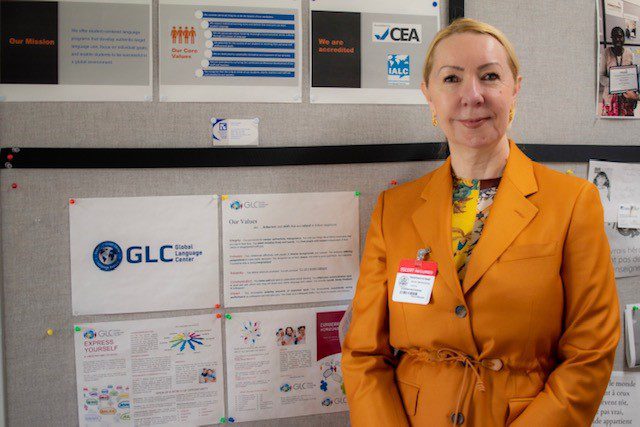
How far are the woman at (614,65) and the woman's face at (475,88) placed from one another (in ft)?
2.41

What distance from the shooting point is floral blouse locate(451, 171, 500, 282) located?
1.20 metres

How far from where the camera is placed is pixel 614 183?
1.73 m

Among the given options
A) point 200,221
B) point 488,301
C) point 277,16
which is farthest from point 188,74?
point 488,301

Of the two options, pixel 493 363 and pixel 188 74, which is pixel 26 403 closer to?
pixel 188 74

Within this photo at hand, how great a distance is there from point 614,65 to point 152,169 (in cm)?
180

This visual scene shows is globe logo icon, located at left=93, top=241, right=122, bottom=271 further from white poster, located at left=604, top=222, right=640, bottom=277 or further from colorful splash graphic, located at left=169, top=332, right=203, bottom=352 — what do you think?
white poster, located at left=604, top=222, right=640, bottom=277

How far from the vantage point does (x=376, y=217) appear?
1400mm

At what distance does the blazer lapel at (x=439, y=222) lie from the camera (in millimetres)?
1156

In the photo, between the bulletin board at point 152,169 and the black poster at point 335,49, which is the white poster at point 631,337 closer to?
the bulletin board at point 152,169

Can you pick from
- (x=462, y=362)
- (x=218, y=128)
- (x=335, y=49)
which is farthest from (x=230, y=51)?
(x=462, y=362)

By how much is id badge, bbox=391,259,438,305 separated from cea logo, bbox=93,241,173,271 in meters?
0.82

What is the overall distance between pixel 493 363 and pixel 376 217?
54 centimetres

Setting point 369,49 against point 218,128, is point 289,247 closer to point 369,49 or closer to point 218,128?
point 218,128

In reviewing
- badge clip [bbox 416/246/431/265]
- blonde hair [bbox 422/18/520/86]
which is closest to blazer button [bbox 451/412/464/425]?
badge clip [bbox 416/246/431/265]
